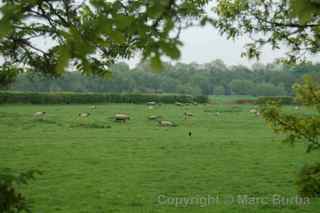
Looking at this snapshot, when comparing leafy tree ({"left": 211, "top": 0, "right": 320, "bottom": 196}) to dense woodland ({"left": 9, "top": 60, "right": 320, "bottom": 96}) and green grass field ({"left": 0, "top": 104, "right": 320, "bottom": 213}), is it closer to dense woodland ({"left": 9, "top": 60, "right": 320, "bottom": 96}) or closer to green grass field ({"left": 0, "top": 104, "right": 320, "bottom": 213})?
green grass field ({"left": 0, "top": 104, "right": 320, "bottom": 213})

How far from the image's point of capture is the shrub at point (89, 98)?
47094 millimetres

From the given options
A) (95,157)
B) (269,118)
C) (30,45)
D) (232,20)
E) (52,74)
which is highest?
(232,20)

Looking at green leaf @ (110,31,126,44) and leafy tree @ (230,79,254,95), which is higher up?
leafy tree @ (230,79,254,95)

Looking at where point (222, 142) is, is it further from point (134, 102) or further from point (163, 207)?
point (134, 102)

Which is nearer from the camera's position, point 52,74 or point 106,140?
point 52,74

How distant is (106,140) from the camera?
56.1ft

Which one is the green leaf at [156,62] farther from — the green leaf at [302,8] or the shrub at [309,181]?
the shrub at [309,181]

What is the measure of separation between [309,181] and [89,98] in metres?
49.2

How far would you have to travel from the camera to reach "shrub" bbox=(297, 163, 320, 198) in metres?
3.87

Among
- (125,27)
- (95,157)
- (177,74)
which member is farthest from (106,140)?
(177,74)

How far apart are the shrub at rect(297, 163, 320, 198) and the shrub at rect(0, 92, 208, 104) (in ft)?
142

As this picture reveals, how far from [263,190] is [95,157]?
6011mm

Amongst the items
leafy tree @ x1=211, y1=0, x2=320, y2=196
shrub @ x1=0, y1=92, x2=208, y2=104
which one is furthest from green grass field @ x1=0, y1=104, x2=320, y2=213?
shrub @ x1=0, y1=92, x2=208, y2=104

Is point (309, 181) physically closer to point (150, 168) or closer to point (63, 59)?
point (63, 59)
